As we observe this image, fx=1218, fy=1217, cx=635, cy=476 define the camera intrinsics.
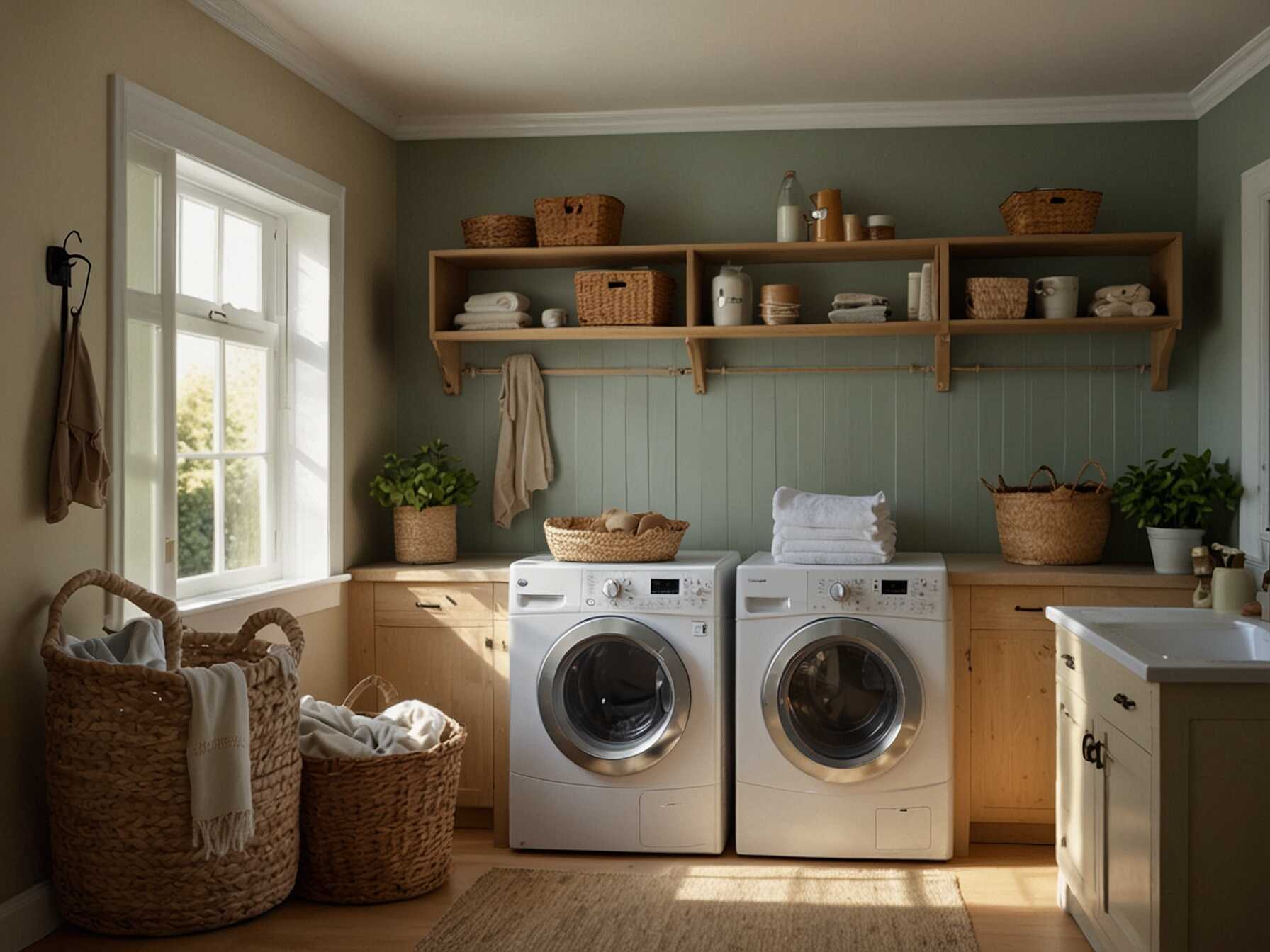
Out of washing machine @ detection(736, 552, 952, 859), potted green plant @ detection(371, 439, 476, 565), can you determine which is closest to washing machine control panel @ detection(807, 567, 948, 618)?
washing machine @ detection(736, 552, 952, 859)

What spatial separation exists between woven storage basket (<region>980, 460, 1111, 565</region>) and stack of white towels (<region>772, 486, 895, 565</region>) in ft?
1.45

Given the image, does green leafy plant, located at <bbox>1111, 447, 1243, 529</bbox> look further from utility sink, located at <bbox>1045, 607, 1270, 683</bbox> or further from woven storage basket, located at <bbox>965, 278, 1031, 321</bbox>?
utility sink, located at <bbox>1045, 607, 1270, 683</bbox>

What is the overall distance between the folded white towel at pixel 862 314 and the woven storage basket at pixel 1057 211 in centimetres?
50

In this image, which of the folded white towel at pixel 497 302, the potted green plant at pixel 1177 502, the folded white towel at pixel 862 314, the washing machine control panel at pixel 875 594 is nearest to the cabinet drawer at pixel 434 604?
the folded white towel at pixel 497 302

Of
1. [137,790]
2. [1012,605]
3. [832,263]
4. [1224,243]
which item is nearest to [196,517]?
[137,790]

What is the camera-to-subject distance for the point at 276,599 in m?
3.56

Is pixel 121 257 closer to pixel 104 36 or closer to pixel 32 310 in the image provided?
pixel 32 310

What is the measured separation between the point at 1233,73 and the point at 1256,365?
0.92 m

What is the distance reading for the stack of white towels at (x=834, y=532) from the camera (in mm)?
3703

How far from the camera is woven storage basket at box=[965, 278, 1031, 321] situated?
3.92 meters

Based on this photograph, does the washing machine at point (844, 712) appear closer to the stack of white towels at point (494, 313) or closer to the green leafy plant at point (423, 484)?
the green leafy plant at point (423, 484)

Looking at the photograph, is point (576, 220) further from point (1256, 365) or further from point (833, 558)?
point (1256, 365)

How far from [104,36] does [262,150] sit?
686mm

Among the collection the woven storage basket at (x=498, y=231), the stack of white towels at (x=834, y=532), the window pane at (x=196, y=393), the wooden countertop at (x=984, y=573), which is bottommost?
the wooden countertop at (x=984, y=573)
